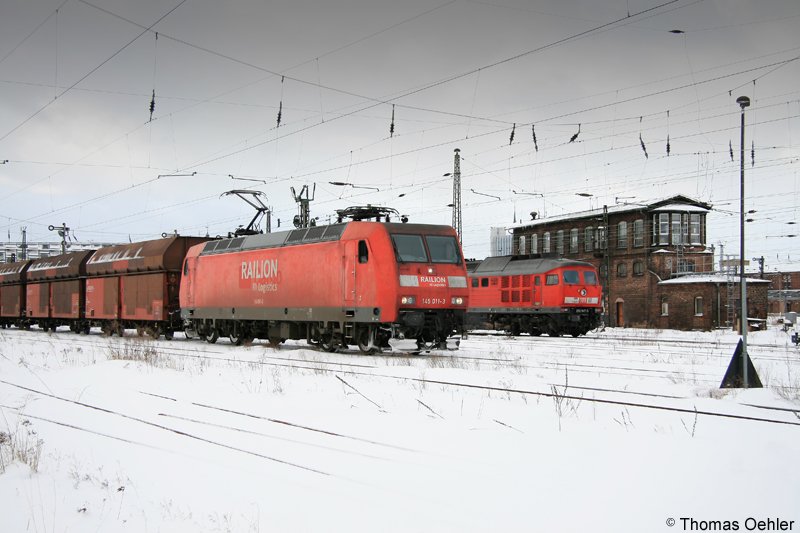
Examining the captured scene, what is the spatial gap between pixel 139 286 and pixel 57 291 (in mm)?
9943

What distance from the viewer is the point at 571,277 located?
102 ft

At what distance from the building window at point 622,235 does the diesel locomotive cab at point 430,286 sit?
1421 inches

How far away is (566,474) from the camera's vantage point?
650 cm

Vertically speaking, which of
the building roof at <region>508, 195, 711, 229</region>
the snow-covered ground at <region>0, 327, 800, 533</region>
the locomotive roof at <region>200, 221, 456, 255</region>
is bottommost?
the snow-covered ground at <region>0, 327, 800, 533</region>

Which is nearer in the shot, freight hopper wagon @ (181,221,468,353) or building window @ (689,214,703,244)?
freight hopper wagon @ (181,221,468,353)

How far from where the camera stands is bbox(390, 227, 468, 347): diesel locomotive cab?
17.8m

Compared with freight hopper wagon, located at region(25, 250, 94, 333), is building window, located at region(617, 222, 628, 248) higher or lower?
higher

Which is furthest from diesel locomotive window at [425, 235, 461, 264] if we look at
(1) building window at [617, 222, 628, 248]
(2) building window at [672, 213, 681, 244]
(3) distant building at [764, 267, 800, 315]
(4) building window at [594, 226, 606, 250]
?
(3) distant building at [764, 267, 800, 315]

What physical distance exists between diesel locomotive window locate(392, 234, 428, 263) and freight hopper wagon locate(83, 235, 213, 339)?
13181 mm

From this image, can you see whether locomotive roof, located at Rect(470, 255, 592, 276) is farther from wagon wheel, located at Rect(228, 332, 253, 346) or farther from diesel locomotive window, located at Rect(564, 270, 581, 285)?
wagon wheel, located at Rect(228, 332, 253, 346)

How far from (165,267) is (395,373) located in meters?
16.5

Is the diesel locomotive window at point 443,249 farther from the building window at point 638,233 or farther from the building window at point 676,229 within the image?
the building window at point 676,229

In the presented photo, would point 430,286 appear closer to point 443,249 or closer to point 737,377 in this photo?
point 443,249

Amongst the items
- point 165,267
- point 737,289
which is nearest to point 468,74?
point 165,267
